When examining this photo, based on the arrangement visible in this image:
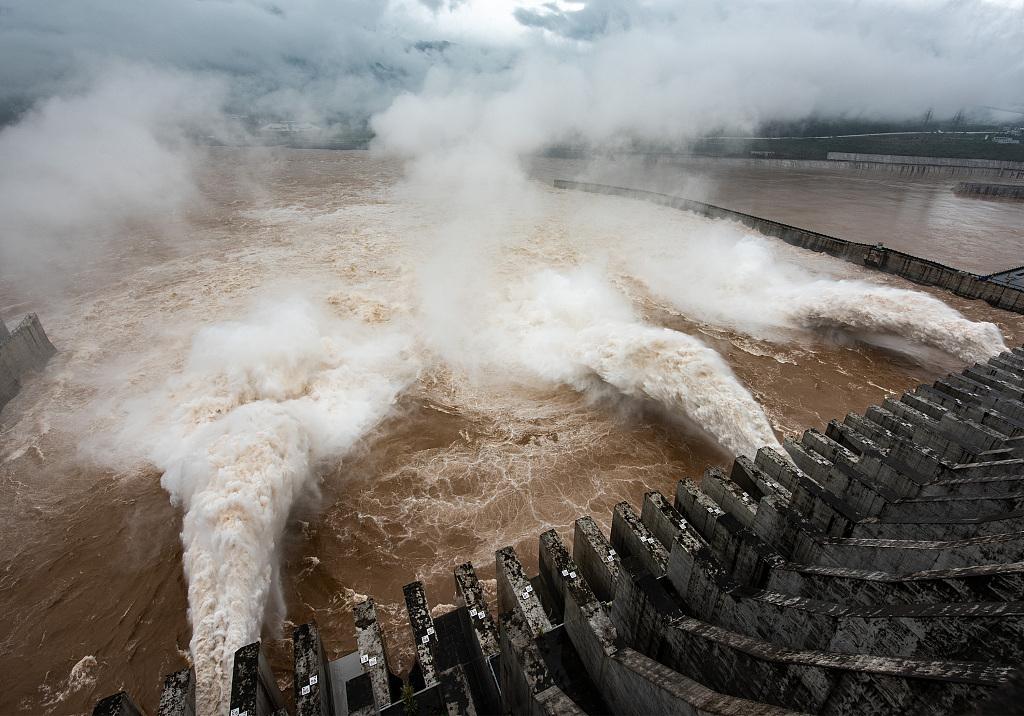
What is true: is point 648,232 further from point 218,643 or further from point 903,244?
point 218,643

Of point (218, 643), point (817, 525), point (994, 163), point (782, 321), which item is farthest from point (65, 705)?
point (994, 163)

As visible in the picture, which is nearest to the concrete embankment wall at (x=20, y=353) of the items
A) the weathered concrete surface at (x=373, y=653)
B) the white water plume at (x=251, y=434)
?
the white water plume at (x=251, y=434)

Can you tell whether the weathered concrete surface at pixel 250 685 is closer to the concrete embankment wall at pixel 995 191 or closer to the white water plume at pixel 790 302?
the white water plume at pixel 790 302

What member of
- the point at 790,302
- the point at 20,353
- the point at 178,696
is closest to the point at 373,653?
the point at 178,696

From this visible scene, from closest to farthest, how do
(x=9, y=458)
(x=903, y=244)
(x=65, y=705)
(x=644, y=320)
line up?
1. (x=65, y=705)
2. (x=9, y=458)
3. (x=644, y=320)
4. (x=903, y=244)

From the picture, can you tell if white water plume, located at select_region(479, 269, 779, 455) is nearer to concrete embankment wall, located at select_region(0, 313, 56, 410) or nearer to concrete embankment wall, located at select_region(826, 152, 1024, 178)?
concrete embankment wall, located at select_region(0, 313, 56, 410)

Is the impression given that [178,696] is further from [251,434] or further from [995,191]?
[995,191]
